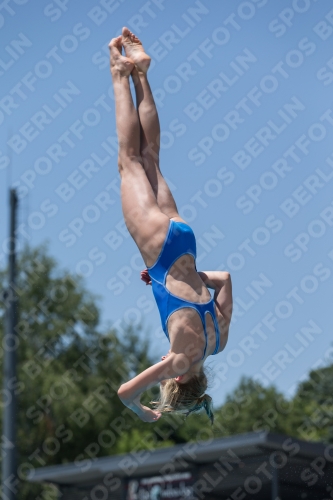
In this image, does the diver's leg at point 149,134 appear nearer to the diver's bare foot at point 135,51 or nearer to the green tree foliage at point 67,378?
the diver's bare foot at point 135,51

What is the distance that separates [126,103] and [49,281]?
80.4ft

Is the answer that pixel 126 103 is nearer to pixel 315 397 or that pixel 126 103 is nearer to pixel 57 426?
pixel 57 426

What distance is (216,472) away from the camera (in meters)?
18.8

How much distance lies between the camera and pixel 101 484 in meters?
20.5

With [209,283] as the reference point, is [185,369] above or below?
below

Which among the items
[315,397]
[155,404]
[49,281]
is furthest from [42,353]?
[155,404]

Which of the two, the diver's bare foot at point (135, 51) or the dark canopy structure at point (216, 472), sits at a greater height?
the diver's bare foot at point (135, 51)

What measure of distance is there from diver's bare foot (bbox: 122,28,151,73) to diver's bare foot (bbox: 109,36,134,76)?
0.06 meters

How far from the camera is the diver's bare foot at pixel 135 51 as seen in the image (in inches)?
299

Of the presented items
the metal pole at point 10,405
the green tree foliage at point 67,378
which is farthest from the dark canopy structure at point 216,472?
the green tree foliage at point 67,378

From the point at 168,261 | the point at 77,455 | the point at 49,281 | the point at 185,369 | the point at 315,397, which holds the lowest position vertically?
the point at 77,455

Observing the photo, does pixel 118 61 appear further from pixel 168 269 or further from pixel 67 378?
pixel 67 378

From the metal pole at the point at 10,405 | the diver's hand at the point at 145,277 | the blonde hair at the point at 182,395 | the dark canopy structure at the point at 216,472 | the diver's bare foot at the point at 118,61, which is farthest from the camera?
the dark canopy structure at the point at 216,472

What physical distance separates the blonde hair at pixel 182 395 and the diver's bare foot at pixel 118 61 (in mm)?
2734
